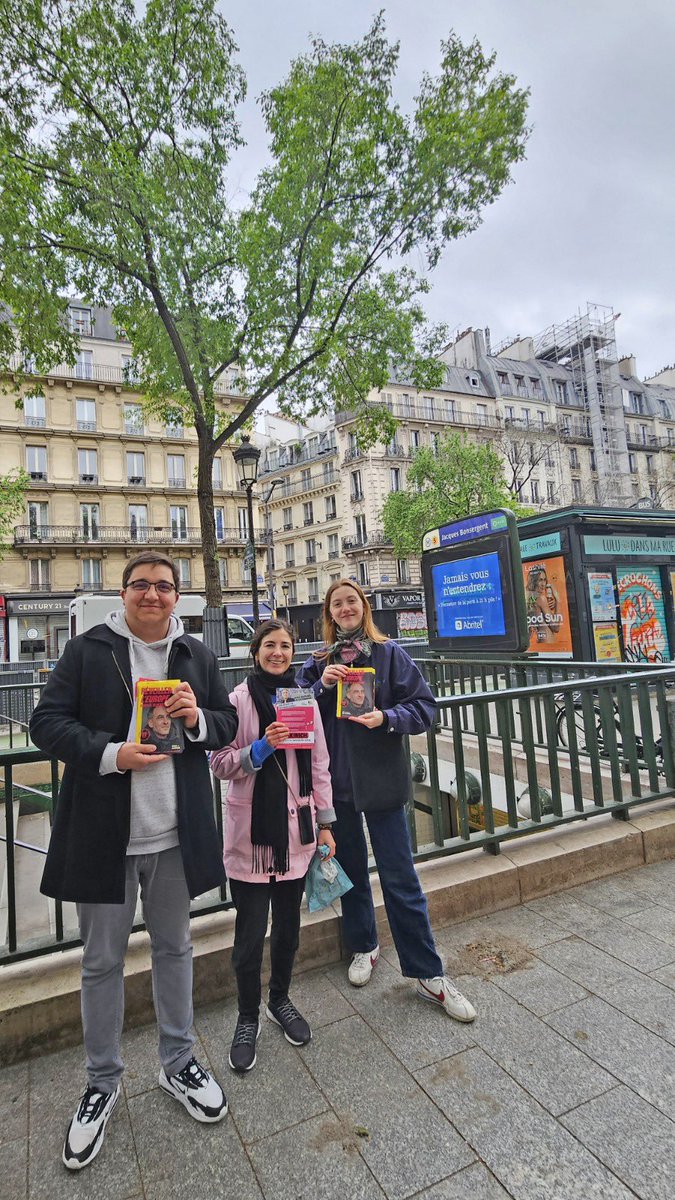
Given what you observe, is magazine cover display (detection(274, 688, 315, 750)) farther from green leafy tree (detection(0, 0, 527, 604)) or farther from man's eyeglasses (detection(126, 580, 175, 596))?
green leafy tree (detection(0, 0, 527, 604))

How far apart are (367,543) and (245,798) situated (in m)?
40.3

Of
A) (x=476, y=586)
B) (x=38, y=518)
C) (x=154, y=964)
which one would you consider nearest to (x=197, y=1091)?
(x=154, y=964)

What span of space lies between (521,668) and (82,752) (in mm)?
5819

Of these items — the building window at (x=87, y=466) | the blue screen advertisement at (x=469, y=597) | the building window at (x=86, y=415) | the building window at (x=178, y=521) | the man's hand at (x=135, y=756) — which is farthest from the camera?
the building window at (x=178, y=521)

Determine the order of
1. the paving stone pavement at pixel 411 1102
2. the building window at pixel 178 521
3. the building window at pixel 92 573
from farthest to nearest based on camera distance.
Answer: the building window at pixel 178 521
the building window at pixel 92 573
the paving stone pavement at pixel 411 1102

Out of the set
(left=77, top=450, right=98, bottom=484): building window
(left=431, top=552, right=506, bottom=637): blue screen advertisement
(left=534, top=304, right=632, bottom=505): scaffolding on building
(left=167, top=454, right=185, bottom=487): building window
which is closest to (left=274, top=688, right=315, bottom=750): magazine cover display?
(left=431, top=552, right=506, bottom=637): blue screen advertisement

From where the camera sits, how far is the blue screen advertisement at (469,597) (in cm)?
790

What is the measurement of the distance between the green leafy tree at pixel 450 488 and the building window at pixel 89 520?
1793 centimetres

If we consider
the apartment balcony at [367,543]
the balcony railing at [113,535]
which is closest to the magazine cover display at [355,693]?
the balcony railing at [113,535]

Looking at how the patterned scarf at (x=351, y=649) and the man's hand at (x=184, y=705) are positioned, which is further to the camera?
the patterned scarf at (x=351, y=649)

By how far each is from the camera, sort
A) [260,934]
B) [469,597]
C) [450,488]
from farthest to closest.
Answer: [450,488]
[469,597]
[260,934]

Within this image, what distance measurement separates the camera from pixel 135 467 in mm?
36688

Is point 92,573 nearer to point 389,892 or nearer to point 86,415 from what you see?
point 86,415

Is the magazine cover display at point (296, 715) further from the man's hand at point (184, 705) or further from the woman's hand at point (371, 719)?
the man's hand at point (184, 705)
